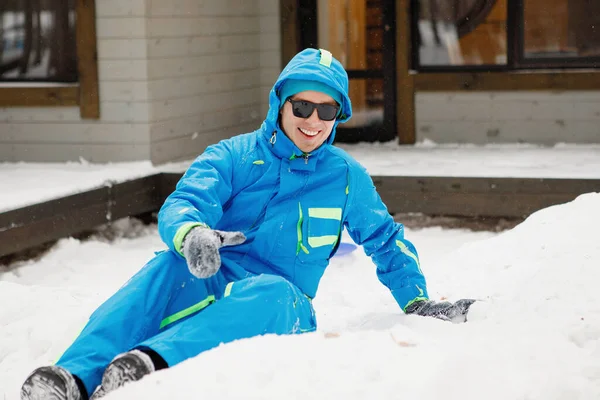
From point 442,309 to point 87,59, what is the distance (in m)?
4.80

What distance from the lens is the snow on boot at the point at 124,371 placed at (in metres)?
2.94

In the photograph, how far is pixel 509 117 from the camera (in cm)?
883

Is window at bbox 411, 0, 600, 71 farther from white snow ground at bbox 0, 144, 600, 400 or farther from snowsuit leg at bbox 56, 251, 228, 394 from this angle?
snowsuit leg at bbox 56, 251, 228, 394

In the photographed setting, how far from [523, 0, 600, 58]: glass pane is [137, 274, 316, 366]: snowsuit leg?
233 inches

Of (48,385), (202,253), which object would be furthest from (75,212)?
(48,385)

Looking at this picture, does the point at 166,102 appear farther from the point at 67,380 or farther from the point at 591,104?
the point at 67,380

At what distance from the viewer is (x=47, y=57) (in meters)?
8.10

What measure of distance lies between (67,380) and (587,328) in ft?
5.84

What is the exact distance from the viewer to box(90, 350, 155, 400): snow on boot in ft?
9.66

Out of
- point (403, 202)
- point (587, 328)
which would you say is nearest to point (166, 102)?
point (403, 202)

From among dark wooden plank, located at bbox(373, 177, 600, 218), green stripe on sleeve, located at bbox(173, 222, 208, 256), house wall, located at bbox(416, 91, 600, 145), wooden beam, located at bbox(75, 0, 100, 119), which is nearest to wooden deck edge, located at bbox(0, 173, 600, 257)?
dark wooden plank, located at bbox(373, 177, 600, 218)

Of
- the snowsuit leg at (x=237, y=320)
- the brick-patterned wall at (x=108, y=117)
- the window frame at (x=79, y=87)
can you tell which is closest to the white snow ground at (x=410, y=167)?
the brick-patterned wall at (x=108, y=117)

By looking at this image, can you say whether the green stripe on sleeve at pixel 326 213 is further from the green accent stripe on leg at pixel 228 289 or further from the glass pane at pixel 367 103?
the glass pane at pixel 367 103

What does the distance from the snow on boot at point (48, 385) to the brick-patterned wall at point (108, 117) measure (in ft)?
16.3
